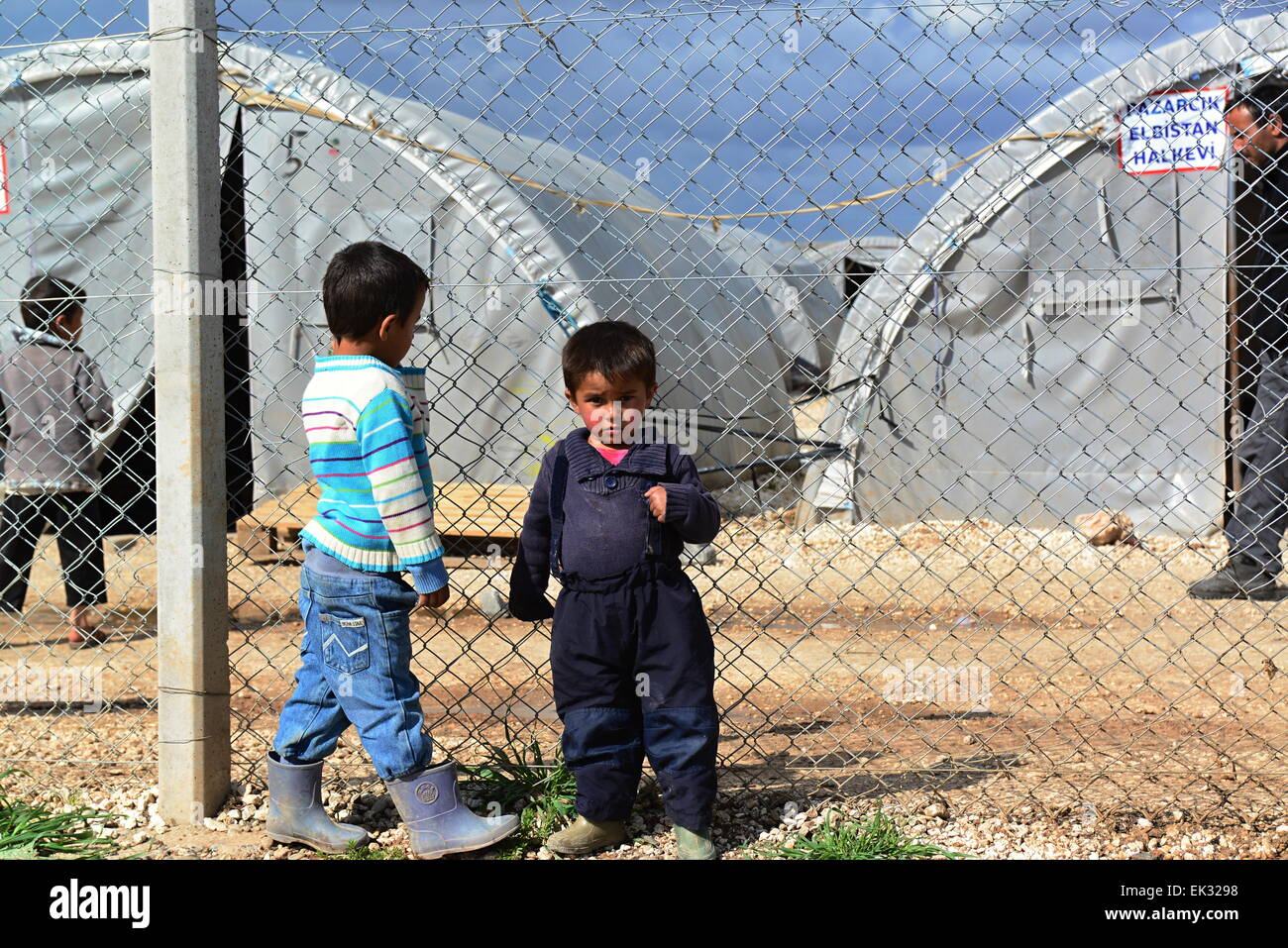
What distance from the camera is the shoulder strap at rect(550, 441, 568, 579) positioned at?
2.85 m

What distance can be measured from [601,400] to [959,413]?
692 centimetres

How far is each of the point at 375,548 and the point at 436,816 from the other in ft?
2.26

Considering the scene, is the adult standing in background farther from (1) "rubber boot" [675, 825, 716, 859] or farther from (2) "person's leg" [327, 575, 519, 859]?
(2) "person's leg" [327, 575, 519, 859]

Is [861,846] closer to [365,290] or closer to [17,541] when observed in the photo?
[365,290]

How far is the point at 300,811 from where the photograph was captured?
2912 mm

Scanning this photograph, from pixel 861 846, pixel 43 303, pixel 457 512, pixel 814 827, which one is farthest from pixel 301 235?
pixel 861 846

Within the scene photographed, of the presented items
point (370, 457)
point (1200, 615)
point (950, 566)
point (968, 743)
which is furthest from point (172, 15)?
point (950, 566)

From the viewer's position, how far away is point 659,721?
2777 mm

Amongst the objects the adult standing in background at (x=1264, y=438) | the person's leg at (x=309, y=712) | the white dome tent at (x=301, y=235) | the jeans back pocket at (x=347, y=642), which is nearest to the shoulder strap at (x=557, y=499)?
the jeans back pocket at (x=347, y=642)

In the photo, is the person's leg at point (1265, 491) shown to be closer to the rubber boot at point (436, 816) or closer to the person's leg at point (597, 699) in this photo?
the person's leg at point (597, 699)

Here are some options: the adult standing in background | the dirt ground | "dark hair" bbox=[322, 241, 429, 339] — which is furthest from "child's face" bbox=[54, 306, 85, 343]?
the adult standing in background

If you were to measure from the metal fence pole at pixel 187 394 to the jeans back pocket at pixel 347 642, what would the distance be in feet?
1.43
